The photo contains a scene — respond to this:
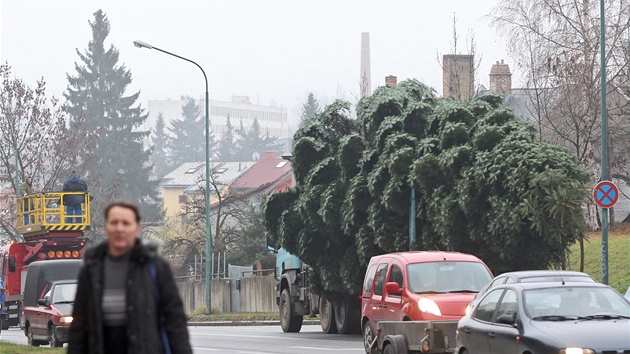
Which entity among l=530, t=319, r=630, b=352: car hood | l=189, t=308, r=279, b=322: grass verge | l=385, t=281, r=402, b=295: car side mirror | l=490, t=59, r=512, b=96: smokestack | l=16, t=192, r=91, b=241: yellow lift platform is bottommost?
l=189, t=308, r=279, b=322: grass verge

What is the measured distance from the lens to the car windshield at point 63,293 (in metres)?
25.5

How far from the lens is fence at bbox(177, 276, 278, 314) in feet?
164

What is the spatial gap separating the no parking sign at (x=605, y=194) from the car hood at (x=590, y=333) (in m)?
14.9

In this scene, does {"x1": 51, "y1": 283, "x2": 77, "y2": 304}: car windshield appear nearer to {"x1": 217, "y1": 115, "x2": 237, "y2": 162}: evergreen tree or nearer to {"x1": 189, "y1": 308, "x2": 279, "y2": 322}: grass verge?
{"x1": 189, "y1": 308, "x2": 279, "y2": 322}: grass verge

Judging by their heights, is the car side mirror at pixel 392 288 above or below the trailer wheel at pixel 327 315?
above

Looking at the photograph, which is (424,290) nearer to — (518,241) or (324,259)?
(518,241)

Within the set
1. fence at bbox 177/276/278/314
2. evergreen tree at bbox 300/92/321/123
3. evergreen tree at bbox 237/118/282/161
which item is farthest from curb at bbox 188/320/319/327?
evergreen tree at bbox 237/118/282/161

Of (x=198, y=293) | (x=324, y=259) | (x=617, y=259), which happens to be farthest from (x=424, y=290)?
(x=198, y=293)

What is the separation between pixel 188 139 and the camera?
189 m

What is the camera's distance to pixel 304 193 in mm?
29609

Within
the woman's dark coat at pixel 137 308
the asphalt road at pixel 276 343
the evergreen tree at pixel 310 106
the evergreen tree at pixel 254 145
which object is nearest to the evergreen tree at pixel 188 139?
the evergreen tree at pixel 254 145

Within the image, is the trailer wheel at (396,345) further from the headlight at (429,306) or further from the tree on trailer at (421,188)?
the tree on trailer at (421,188)

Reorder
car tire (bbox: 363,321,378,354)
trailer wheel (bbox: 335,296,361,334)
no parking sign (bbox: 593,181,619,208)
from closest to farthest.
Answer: car tire (bbox: 363,321,378,354) → no parking sign (bbox: 593,181,619,208) → trailer wheel (bbox: 335,296,361,334)

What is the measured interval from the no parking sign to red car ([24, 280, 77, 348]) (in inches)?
455
